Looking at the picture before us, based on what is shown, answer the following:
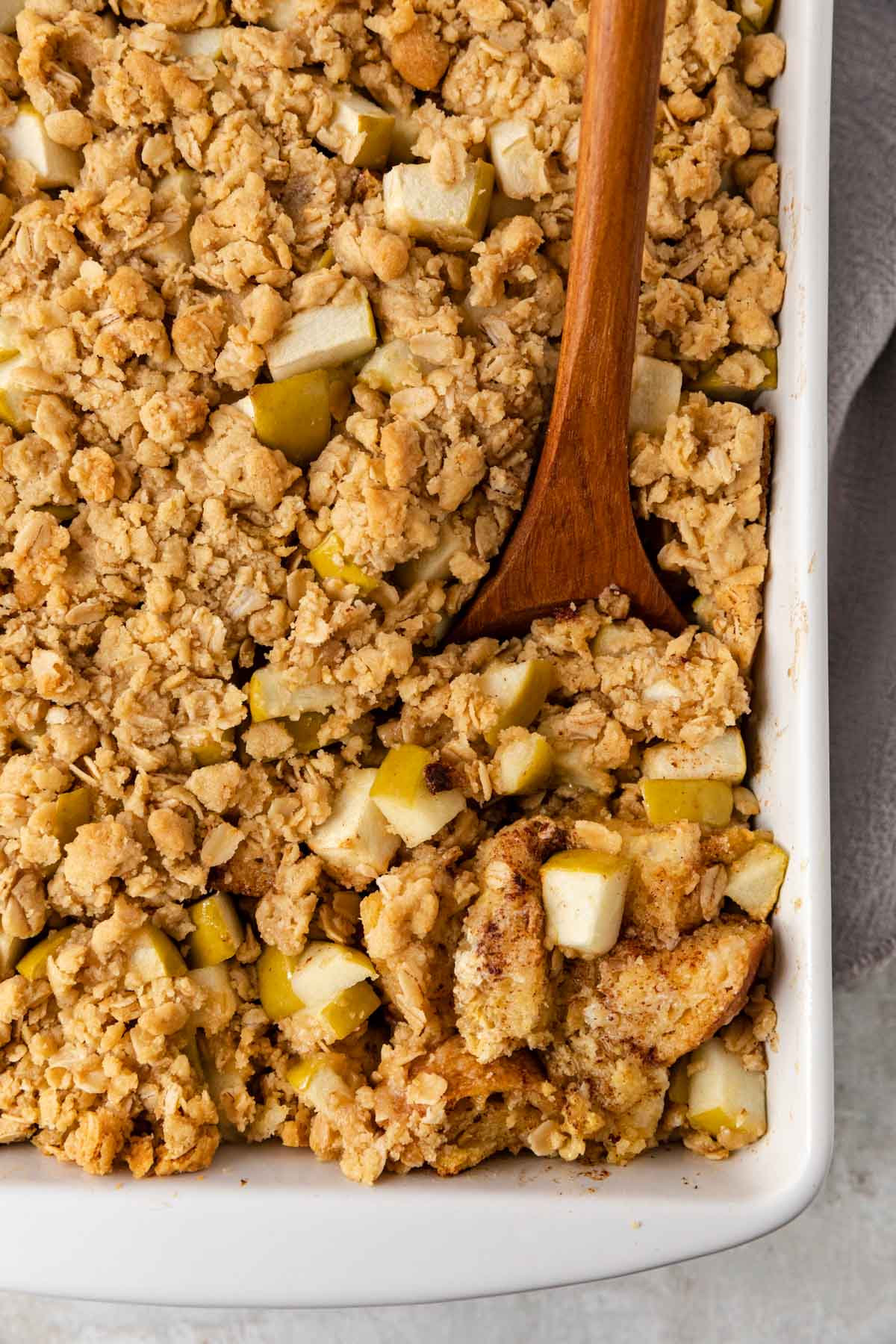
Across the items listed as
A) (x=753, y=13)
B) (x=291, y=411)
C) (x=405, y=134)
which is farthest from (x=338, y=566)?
(x=753, y=13)

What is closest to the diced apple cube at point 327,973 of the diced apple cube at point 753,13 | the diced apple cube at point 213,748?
the diced apple cube at point 213,748

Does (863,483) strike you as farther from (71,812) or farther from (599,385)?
(71,812)

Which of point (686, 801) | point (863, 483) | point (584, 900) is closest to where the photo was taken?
point (584, 900)

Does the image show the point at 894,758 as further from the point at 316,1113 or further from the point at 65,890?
the point at 65,890

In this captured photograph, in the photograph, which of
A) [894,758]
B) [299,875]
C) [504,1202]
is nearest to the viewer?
[504,1202]

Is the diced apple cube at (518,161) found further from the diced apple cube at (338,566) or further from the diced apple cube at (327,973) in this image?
the diced apple cube at (327,973)

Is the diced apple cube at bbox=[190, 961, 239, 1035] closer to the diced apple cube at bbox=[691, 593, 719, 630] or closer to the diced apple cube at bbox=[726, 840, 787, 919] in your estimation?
the diced apple cube at bbox=[726, 840, 787, 919]

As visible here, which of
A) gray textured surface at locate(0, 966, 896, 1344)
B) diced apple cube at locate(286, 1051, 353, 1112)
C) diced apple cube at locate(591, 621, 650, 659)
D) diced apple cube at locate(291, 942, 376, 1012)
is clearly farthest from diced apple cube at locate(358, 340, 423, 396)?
→ gray textured surface at locate(0, 966, 896, 1344)

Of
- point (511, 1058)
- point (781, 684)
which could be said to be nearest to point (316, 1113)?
point (511, 1058)
